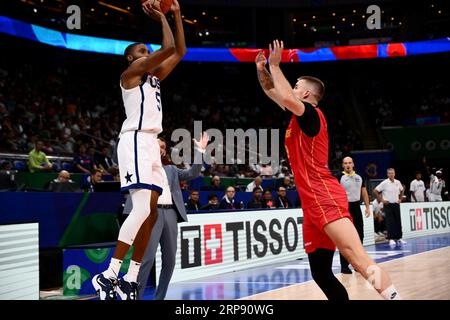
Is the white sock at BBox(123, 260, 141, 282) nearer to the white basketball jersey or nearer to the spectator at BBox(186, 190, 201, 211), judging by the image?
the white basketball jersey

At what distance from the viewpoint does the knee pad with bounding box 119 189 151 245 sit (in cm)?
411

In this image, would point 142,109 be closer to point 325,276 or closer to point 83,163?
point 325,276

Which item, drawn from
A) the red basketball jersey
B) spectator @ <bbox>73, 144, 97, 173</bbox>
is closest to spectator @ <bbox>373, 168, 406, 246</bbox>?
spectator @ <bbox>73, 144, 97, 173</bbox>

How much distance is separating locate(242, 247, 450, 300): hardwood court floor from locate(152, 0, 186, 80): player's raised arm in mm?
3169

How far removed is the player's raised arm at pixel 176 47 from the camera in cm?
434

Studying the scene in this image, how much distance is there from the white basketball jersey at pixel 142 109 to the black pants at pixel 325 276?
1.48 metres

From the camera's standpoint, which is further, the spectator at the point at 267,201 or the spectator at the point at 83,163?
the spectator at the point at 83,163

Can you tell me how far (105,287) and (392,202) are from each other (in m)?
11.1

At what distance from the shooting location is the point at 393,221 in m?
14.2

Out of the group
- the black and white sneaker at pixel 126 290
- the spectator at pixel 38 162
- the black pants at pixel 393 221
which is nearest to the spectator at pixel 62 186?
the spectator at pixel 38 162

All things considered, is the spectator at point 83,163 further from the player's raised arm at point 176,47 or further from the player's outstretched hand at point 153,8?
the player's outstretched hand at point 153,8

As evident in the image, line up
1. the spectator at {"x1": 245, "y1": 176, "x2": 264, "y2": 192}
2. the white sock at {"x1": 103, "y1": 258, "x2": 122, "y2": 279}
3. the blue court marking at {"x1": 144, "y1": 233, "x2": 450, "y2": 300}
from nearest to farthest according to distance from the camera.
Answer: the white sock at {"x1": 103, "y1": 258, "x2": 122, "y2": 279} → the blue court marking at {"x1": 144, "y1": 233, "x2": 450, "y2": 300} → the spectator at {"x1": 245, "y1": 176, "x2": 264, "y2": 192}

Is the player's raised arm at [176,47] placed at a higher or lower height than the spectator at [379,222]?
higher
